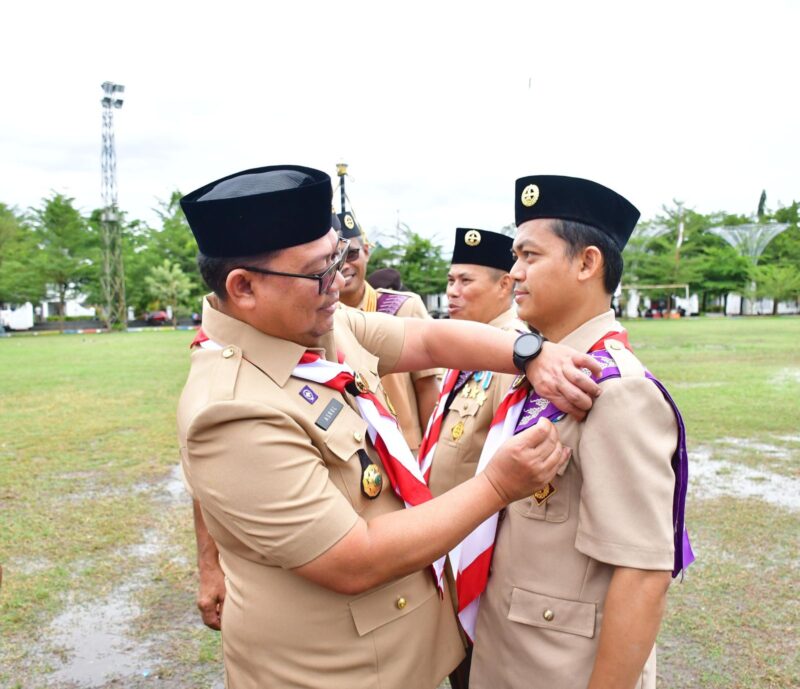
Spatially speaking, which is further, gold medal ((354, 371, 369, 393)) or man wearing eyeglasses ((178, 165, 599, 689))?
gold medal ((354, 371, 369, 393))

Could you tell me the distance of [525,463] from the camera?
5.40 feet

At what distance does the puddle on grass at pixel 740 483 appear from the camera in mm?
6703

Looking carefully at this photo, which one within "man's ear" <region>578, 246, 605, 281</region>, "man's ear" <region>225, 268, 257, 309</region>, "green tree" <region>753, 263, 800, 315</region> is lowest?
"green tree" <region>753, 263, 800, 315</region>

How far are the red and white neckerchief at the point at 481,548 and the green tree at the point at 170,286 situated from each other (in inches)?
2208

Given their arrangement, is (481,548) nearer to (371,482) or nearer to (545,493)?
(545,493)

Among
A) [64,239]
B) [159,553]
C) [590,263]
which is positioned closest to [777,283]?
[64,239]

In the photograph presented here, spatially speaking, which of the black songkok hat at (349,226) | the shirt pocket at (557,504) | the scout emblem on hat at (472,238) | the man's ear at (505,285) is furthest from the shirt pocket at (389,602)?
the black songkok hat at (349,226)

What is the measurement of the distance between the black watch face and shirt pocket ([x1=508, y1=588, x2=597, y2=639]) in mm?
692

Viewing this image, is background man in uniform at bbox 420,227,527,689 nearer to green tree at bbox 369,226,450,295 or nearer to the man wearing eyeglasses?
the man wearing eyeglasses

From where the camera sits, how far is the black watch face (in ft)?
6.69

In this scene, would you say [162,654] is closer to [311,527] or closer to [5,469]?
[311,527]

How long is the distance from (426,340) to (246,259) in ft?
2.78

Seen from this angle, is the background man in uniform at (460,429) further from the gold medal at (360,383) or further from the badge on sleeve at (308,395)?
the badge on sleeve at (308,395)

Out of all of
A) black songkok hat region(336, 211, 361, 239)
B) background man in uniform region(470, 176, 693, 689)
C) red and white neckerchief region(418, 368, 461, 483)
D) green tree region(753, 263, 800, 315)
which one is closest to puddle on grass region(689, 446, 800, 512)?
black songkok hat region(336, 211, 361, 239)
